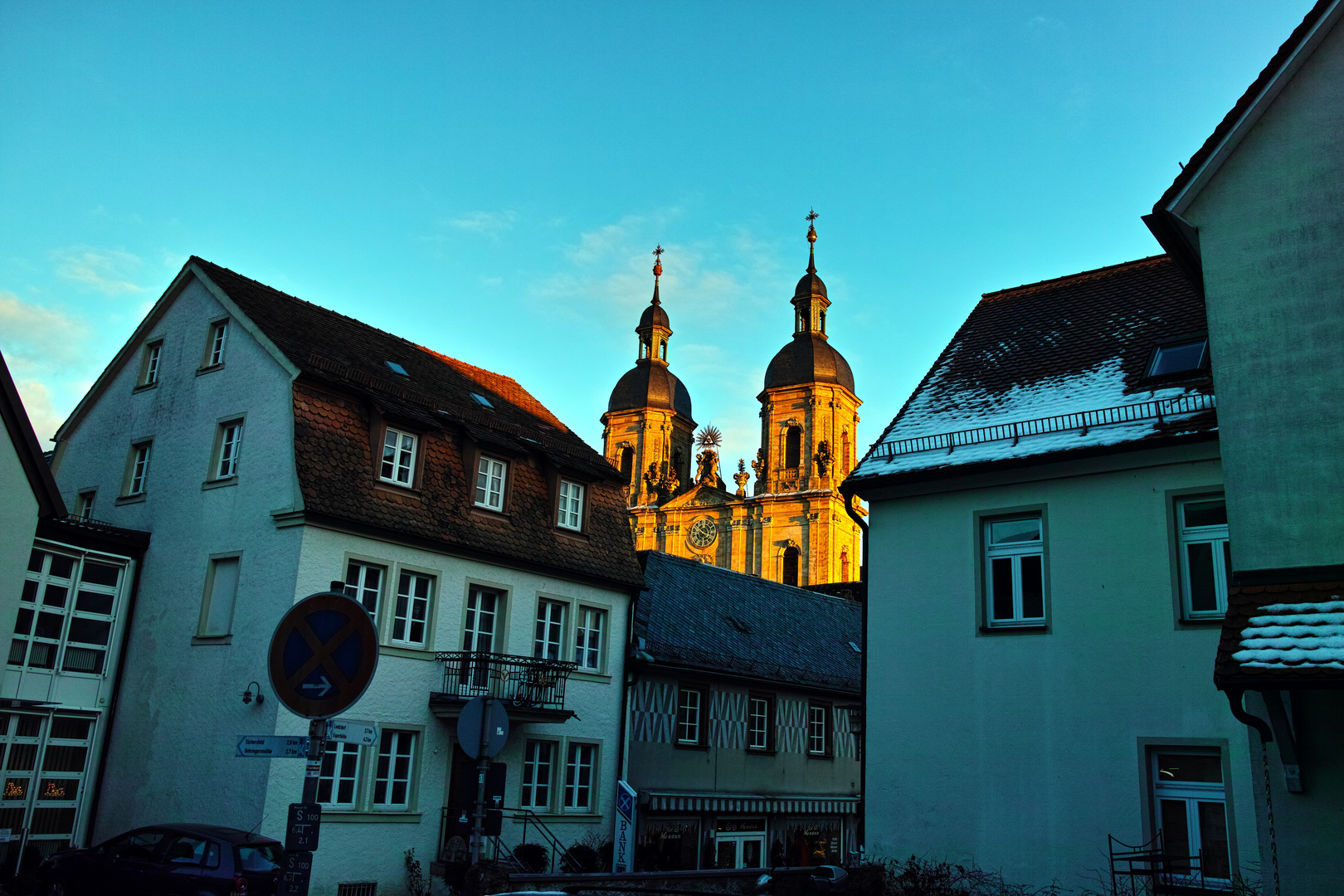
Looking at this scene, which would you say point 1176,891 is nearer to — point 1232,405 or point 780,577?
point 1232,405

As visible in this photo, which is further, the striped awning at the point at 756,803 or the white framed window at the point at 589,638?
the striped awning at the point at 756,803

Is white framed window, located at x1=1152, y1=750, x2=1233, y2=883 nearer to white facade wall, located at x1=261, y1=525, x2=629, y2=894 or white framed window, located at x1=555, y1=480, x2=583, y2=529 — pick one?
white facade wall, located at x1=261, y1=525, x2=629, y2=894

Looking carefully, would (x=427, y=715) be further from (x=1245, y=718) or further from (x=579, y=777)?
(x=1245, y=718)

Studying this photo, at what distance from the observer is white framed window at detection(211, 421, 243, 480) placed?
21.0 meters

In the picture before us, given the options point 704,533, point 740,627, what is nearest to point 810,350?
point 704,533

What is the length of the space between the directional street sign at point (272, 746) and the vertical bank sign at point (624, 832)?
641 inches

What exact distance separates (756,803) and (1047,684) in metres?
15.1

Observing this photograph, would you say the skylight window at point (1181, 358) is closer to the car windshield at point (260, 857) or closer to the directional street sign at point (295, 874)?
the directional street sign at point (295, 874)

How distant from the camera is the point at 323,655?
693 centimetres

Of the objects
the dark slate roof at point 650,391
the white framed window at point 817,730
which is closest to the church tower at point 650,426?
the dark slate roof at point 650,391

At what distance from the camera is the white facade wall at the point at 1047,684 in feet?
44.2

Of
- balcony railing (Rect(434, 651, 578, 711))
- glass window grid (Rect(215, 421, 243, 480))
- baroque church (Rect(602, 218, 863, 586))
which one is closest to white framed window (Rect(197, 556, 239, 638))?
glass window grid (Rect(215, 421, 243, 480))

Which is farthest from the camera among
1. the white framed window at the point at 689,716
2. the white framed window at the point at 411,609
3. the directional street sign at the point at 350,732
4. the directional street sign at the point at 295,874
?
the white framed window at the point at 689,716

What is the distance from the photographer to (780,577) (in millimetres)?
83500
